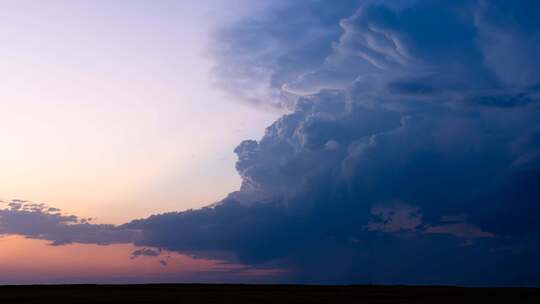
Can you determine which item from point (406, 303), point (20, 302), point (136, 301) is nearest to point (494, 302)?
point (406, 303)

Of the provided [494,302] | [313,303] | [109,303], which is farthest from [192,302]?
[494,302]

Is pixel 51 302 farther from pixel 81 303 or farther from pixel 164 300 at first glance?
pixel 164 300

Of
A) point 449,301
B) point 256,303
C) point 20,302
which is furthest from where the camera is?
point 449,301

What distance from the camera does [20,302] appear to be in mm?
52312

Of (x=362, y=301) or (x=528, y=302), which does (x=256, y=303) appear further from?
(x=528, y=302)

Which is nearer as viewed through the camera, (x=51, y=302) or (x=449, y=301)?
(x=51, y=302)

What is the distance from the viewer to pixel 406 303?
52.7 meters

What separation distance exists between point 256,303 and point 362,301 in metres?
11.4

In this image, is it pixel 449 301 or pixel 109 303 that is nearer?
pixel 109 303

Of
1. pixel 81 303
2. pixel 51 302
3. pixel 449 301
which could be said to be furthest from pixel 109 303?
pixel 449 301

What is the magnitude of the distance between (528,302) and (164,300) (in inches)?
1260

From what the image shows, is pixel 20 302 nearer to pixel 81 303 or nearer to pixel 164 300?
pixel 81 303

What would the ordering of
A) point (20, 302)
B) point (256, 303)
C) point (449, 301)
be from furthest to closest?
point (449, 301), point (20, 302), point (256, 303)

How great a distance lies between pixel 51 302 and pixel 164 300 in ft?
31.6
